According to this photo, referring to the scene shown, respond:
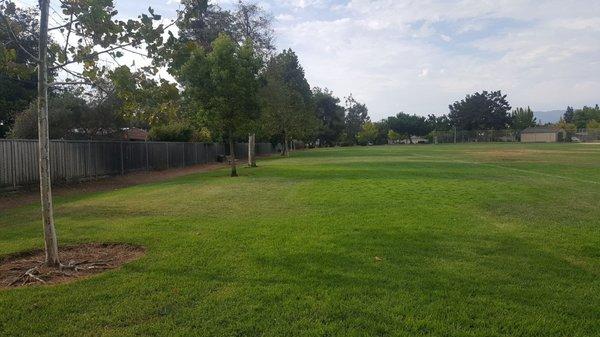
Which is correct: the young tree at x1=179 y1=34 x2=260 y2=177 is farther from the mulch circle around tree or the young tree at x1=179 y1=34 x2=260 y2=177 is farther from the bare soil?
the mulch circle around tree

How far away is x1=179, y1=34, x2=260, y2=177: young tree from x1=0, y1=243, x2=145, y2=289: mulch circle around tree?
50.4 feet

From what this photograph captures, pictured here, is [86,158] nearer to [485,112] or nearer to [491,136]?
[491,136]

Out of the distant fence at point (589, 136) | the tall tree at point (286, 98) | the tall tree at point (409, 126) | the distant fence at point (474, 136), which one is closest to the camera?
the tall tree at point (286, 98)

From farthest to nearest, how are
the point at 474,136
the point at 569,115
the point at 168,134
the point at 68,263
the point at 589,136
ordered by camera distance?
1. the point at 569,115
2. the point at 474,136
3. the point at 589,136
4. the point at 168,134
5. the point at 68,263

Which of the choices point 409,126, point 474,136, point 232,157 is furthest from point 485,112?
point 232,157

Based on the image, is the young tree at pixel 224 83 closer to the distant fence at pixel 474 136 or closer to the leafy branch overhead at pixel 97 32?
the leafy branch overhead at pixel 97 32

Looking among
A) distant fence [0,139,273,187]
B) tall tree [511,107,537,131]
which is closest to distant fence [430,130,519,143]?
tall tree [511,107,537,131]

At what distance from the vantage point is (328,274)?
5.42 m

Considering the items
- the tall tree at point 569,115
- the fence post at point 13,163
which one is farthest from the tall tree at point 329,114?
the tall tree at point 569,115

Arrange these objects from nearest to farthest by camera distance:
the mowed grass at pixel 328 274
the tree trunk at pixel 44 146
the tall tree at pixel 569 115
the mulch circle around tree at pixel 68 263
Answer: the mowed grass at pixel 328 274, the mulch circle around tree at pixel 68 263, the tree trunk at pixel 44 146, the tall tree at pixel 569 115

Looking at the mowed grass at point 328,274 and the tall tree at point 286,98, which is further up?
the tall tree at point 286,98

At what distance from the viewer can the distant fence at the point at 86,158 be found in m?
16.5

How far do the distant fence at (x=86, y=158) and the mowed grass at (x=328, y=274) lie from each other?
7.07 metres

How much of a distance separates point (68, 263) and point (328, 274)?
3443mm
